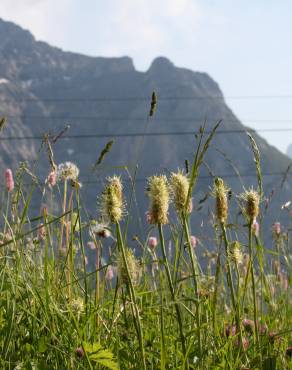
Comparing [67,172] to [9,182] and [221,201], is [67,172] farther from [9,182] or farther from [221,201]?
[221,201]

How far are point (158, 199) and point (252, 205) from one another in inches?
11.3

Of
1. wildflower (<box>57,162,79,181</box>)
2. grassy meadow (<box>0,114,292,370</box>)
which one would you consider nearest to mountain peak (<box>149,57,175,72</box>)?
wildflower (<box>57,162,79,181</box>)

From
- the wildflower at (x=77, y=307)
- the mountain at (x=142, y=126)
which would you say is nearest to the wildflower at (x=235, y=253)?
the wildflower at (x=77, y=307)

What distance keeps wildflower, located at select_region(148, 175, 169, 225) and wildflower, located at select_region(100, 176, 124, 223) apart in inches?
2.9

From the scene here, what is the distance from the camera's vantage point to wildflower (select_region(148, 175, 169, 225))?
1.49 metres

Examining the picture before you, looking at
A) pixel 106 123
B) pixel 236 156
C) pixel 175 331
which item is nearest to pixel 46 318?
pixel 175 331

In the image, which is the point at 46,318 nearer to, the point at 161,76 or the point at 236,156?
the point at 236,156

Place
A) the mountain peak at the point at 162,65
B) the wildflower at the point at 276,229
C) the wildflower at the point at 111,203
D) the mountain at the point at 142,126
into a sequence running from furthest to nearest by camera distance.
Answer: the mountain peak at the point at 162,65
the mountain at the point at 142,126
the wildflower at the point at 276,229
the wildflower at the point at 111,203

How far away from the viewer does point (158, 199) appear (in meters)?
1.54

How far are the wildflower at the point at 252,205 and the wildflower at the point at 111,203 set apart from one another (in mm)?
347

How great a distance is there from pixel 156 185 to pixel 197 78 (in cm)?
19831

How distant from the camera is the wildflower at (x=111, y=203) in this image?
148 cm

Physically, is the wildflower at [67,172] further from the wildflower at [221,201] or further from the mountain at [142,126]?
the mountain at [142,126]

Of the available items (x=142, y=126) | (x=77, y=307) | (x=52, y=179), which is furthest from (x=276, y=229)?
(x=142, y=126)
